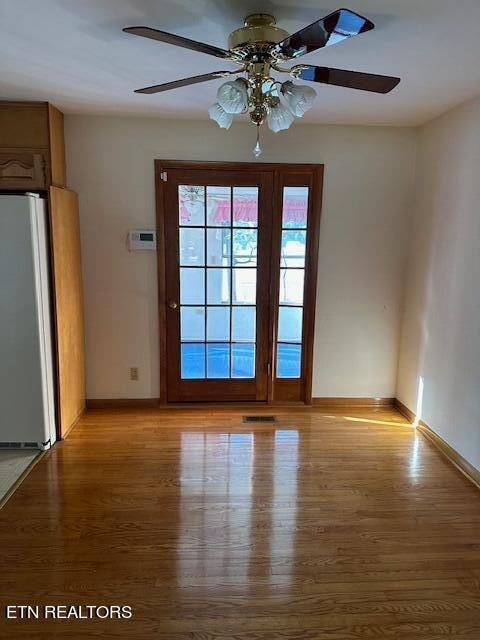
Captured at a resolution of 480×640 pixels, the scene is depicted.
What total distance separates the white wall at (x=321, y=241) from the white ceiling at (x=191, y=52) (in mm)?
348

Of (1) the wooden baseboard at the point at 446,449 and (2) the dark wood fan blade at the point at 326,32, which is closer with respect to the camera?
(2) the dark wood fan blade at the point at 326,32

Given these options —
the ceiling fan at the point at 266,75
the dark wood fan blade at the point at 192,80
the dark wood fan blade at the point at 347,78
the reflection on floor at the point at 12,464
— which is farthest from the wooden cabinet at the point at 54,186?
the dark wood fan blade at the point at 347,78

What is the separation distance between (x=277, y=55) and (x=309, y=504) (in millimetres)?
2273

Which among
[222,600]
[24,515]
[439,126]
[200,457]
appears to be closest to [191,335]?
[200,457]

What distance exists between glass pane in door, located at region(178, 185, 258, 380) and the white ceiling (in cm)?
76

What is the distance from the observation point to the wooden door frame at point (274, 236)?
3.50 meters

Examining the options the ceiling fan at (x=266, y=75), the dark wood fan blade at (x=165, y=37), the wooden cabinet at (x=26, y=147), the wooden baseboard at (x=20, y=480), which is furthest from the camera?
the wooden cabinet at (x=26, y=147)

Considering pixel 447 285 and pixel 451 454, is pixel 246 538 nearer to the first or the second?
pixel 451 454

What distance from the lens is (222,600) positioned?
1.81 m

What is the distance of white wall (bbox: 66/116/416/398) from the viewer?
11.4ft

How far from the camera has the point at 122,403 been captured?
150 inches

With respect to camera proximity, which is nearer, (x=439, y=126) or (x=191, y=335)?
(x=439, y=126)

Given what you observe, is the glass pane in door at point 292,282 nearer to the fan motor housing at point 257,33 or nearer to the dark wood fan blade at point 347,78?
the dark wood fan blade at point 347,78

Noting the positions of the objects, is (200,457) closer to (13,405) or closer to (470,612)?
(13,405)
